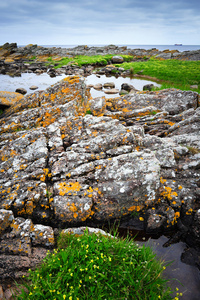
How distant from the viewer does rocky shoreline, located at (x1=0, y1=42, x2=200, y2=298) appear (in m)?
6.10

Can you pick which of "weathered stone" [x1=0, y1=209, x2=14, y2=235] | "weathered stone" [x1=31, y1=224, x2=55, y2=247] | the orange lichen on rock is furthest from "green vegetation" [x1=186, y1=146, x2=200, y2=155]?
"weathered stone" [x1=0, y1=209, x2=14, y2=235]

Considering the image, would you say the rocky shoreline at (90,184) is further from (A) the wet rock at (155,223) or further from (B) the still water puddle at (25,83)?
(B) the still water puddle at (25,83)

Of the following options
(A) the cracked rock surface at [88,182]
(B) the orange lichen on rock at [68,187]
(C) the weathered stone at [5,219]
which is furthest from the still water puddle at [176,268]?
(C) the weathered stone at [5,219]

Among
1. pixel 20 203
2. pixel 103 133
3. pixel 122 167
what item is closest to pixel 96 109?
pixel 103 133

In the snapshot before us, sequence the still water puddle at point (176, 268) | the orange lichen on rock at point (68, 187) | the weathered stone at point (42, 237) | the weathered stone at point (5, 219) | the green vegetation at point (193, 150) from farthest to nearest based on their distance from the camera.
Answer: the green vegetation at point (193, 150)
the orange lichen on rock at point (68, 187)
the weathered stone at point (5, 219)
the weathered stone at point (42, 237)
the still water puddle at point (176, 268)

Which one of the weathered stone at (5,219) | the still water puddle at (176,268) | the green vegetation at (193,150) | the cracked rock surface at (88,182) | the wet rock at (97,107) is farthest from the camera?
the wet rock at (97,107)

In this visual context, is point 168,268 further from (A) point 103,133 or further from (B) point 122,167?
(A) point 103,133

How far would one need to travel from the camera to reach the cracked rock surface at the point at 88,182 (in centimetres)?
615

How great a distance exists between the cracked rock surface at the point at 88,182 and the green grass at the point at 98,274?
823 millimetres

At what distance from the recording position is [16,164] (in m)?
8.12

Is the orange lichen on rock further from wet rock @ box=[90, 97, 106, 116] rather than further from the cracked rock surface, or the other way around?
wet rock @ box=[90, 97, 106, 116]

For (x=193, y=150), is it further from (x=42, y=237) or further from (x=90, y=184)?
(x=42, y=237)

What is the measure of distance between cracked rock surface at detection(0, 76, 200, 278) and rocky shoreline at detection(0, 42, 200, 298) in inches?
1.2

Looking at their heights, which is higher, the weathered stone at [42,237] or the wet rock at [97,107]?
the wet rock at [97,107]
